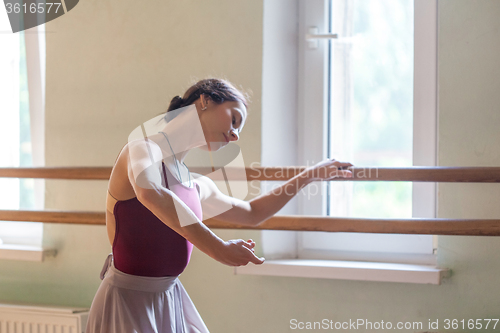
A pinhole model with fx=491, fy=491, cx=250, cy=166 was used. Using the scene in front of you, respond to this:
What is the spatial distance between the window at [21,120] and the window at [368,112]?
3.21ft

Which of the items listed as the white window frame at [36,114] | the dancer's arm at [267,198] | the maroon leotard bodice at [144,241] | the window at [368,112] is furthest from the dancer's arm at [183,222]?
the white window frame at [36,114]

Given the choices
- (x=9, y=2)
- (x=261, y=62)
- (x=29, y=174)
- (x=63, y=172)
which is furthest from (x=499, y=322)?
(x=9, y=2)

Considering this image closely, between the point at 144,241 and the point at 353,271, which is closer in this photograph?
the point at 144,241

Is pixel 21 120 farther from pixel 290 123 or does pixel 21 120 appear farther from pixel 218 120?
pixel 218 120

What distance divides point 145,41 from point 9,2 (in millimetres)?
675

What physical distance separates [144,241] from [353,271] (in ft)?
2.12

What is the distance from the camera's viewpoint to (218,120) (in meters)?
0.93

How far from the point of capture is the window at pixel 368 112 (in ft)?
4.89

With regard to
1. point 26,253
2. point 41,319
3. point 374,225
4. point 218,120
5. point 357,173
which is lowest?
point 41,319

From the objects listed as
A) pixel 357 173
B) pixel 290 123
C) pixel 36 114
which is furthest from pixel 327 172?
pixel 36 114

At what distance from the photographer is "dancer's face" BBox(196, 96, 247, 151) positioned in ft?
3.05

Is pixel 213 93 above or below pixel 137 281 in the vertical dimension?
above

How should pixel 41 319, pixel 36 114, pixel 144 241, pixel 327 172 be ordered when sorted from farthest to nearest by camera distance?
pixel 36 114 → pixel 41 319 → pixel 327 172 → pixel 144 241

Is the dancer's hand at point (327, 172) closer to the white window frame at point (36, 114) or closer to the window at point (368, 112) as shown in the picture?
the window at point (368, 112)
